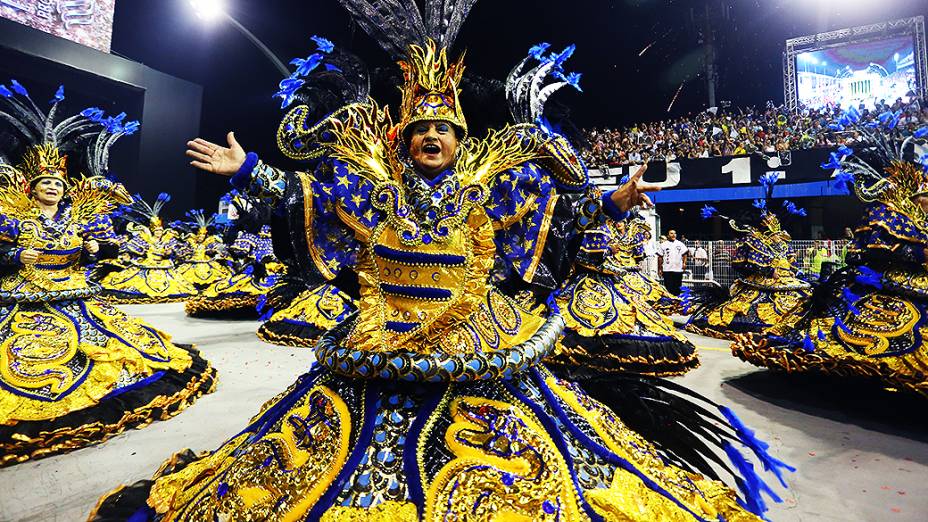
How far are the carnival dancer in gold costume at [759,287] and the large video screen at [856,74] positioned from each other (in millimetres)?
11427

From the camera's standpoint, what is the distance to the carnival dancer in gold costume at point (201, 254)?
1003cm

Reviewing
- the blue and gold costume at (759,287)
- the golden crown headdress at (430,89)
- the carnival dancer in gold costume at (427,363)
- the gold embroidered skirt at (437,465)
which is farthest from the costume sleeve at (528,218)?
the blue and gold costume at (759,287)

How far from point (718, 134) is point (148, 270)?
15450 millimetres

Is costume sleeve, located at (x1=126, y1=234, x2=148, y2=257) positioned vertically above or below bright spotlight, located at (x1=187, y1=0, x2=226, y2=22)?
below

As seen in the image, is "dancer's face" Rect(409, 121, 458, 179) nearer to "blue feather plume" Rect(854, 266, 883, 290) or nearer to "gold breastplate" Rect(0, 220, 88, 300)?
"gold breastplate" Rect(0, 220, 88, 300)

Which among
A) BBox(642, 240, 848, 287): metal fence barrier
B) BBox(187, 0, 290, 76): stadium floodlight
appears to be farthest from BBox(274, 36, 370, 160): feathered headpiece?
BBox(642, 240, 848, 287): metal fence barrier

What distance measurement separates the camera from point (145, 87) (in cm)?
1250

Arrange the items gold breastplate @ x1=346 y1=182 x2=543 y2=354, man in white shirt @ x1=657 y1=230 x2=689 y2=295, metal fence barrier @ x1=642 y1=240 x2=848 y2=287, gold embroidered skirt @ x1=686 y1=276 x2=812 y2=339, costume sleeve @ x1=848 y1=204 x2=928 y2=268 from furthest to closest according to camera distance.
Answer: metal fence barrier @ x1=642 y1=240 x2=848 y2=287, man in white shirt @ x1=657 y1=230 x2=689 y2=295, gold embroidered skirt @ x1=686 y1=276 x2=812 y2=339, costume sleeve @ x1=848 y1=204 x2=928 y2=268, gold breastplate @ x1=346 y1=182 x2=543 y2=354

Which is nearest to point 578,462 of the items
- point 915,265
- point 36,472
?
point 36,472

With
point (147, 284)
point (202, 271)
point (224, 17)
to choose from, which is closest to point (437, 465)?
point (224, 17)

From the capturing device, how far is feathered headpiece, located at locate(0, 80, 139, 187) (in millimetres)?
3197

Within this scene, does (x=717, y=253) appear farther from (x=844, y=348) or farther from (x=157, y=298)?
(x=157, y=298)

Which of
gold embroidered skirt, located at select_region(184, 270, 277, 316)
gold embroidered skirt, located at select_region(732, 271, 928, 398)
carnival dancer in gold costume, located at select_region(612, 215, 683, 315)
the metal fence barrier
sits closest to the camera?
gold embroidered skirt, located at select_region(732, 271, 928, 398)

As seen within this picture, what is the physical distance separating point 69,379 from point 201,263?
840 cm
